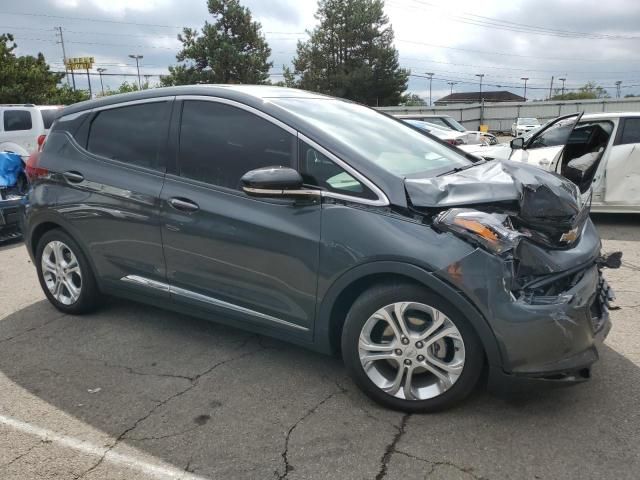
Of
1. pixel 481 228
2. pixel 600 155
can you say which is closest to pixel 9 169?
pixel 481 228

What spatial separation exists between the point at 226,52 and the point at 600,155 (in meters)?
36.9

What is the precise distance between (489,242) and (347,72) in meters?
48.0

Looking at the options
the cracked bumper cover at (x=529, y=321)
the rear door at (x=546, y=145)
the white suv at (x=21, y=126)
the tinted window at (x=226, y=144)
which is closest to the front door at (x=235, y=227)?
the tinted window at (x=226, y=144)

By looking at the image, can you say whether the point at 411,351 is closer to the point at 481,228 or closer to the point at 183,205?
the point at 481,228

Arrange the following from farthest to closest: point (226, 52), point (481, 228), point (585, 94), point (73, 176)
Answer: point (585, 94)
point (226, 52)
point (73, 176)
point (481, 228)

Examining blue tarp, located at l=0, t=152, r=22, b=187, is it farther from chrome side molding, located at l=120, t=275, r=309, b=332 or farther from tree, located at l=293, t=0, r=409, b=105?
tree, located at l=293, t=0, r=409, b=105

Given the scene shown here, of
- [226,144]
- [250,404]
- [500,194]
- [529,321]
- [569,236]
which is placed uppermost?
[226,144]

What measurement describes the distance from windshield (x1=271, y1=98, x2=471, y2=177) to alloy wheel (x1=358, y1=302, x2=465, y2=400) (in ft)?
2.58

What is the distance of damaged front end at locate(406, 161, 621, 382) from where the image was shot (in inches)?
101

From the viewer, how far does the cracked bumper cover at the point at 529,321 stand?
2.55 metres

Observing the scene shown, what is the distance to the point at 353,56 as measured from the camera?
1925 inches

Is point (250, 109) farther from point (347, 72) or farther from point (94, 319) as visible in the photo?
point (347, 72)

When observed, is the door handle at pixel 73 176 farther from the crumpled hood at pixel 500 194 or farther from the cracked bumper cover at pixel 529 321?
the cracked bumper cover at pixel 529 321

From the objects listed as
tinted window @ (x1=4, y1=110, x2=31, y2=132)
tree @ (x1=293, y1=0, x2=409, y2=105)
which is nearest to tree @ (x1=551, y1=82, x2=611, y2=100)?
tree @ (x1=293, y1=0, x2=409, y2=105)
